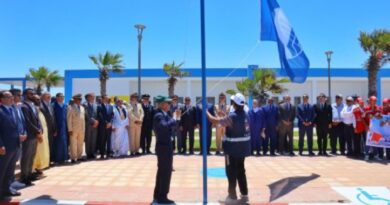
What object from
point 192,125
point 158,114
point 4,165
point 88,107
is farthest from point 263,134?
point 4,165

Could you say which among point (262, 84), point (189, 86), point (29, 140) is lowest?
point (29, 140)

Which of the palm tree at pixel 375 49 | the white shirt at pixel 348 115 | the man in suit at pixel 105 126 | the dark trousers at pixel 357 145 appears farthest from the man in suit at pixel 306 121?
the palm tree at pixel 375 49

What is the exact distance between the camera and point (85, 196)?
7047 millimetres

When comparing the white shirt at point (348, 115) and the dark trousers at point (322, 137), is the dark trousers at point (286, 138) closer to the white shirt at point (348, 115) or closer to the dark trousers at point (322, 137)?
the dark trousers at point (322, 137)

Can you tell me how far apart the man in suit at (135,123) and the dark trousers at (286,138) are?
4.63 meters

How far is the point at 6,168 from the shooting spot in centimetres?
677

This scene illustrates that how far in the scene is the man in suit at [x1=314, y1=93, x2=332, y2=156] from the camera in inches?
501

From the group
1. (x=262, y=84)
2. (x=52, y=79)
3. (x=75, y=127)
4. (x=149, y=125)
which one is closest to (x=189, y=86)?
(x=262, y=84)

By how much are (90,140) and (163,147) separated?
588 centimetres

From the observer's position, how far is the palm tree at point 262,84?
101 ft

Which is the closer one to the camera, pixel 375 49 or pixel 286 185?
pixel 286 185

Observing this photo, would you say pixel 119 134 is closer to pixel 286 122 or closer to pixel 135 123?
pixel 135 123

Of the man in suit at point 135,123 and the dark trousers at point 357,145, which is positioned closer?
the dark trousers at point 357,145

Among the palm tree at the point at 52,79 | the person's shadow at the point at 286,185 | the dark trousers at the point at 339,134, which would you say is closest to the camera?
the person's shadow at the point at 286,185
